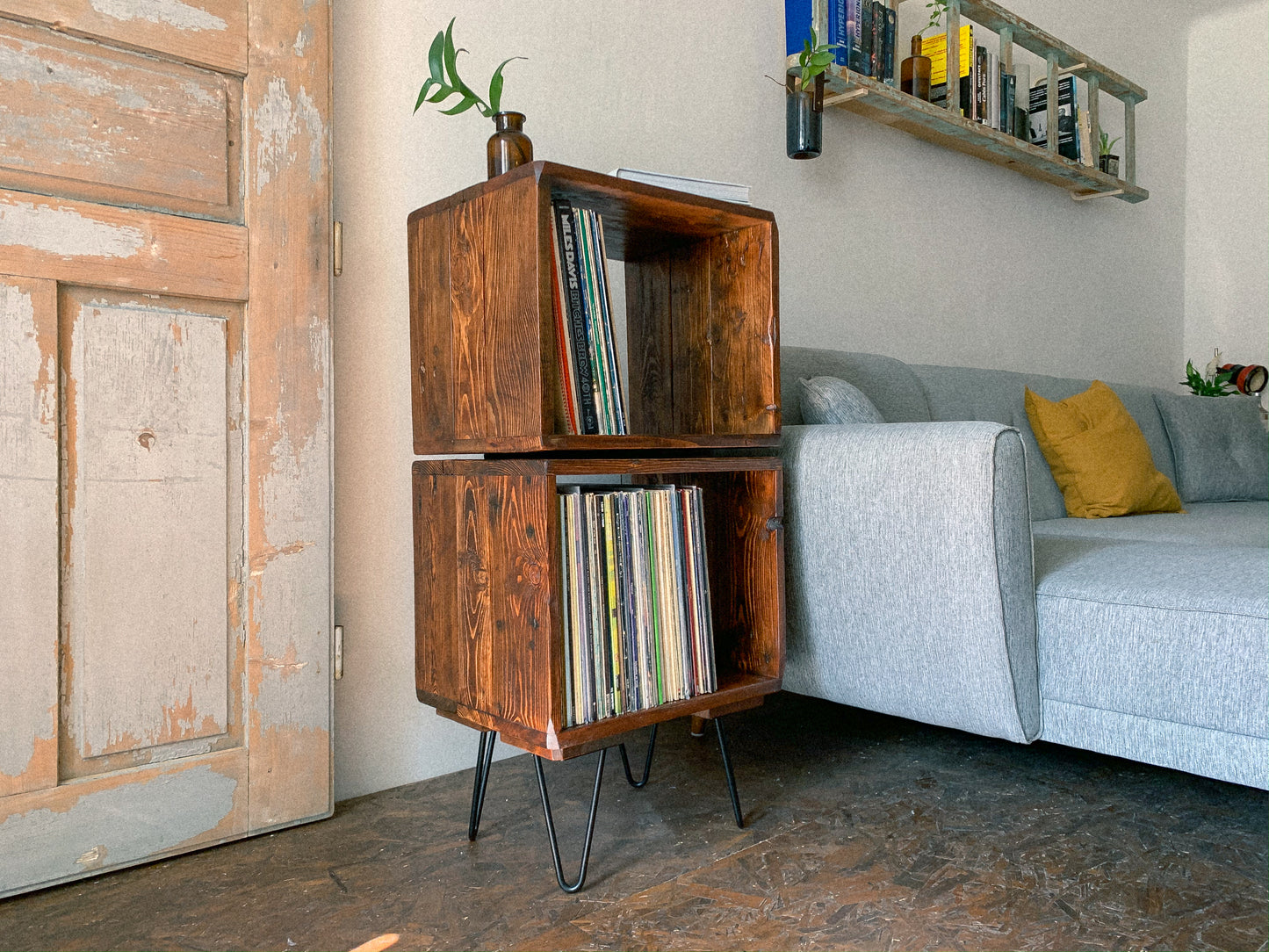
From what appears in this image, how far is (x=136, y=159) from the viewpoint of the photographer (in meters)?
1.38

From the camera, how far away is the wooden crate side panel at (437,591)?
1.43 metres

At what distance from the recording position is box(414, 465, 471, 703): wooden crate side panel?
1.43 meters

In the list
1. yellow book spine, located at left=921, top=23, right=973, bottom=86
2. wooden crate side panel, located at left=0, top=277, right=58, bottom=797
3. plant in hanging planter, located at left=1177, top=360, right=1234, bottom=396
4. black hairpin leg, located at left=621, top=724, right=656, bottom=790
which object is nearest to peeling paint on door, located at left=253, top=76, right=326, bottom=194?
wooden crate side panel, located at left=0, top=277, right=58, bottom=797

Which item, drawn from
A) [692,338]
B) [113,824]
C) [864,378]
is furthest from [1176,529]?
[113,824]

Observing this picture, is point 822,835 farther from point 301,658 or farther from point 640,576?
point 301,658

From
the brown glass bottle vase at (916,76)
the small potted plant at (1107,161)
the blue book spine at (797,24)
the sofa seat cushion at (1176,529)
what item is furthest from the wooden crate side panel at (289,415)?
the small potted plant at (1107,161)

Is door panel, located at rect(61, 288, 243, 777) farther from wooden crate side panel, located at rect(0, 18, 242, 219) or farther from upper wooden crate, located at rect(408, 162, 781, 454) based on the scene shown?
upper wooden crate, located at rect(408, 162, 781, 454)

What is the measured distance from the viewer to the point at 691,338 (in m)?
1.69

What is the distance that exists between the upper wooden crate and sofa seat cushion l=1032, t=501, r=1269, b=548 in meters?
0.79

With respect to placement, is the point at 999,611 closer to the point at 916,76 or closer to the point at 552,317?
the point at 552,317

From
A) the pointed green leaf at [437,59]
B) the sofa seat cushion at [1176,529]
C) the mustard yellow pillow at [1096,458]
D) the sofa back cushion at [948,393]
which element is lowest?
the sofa seat cushion at [1176,529]

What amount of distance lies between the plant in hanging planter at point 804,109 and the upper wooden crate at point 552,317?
813 millimetres

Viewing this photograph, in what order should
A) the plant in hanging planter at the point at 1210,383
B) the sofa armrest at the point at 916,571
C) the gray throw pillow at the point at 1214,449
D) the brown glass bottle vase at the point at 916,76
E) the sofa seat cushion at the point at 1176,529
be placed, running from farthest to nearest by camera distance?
the plant in hanging planter at the point at 1210,383, the gray throw pillow at the point at 1214,449, the brown glass bottle vase at the point at 916,76, the sofa seat cushion at the point at 1176,529, the sofa armrest at the point at 916,571

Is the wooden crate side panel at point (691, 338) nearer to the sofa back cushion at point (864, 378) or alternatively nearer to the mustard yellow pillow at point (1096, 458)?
the sofa back cushion at point (864, 378)
